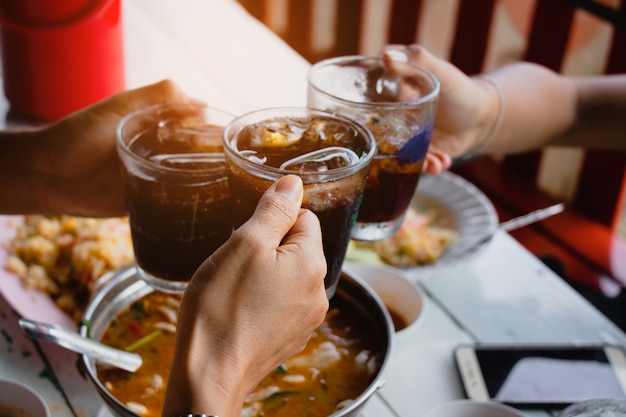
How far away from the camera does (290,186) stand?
2.65 ft

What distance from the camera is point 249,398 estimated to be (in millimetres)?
1014

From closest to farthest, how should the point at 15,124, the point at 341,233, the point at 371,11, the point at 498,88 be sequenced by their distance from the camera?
1. the point at 341,233
2. the point at 498,88
3. the point at 15,124
4. the point at 371,11

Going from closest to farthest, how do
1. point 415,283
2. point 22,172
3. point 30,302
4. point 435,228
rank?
point 30,302
point 22,172
point 415,283
point 435,228

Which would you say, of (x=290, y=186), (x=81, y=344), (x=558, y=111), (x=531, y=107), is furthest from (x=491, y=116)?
(x=81, y=344)

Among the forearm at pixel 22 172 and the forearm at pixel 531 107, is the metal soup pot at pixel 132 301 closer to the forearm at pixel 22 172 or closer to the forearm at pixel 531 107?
the forearm at pixel 22 172

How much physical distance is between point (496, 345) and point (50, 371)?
0.84 m

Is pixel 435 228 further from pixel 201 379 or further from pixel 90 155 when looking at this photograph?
pixel 201 379

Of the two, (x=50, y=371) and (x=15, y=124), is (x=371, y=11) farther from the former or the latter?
(x=50, y=371)

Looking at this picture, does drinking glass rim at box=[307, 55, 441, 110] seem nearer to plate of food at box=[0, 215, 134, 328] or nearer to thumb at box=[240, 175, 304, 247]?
thumb at box=[240, 175, 304, 247]

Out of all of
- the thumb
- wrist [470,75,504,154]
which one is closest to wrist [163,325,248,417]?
the thumb

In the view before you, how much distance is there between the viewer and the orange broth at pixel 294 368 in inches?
39.6

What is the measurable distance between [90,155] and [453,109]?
31.1 inches

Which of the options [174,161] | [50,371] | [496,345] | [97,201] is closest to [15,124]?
[97,201]

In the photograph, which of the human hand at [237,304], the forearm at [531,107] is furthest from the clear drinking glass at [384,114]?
the forearm at [531,107]
